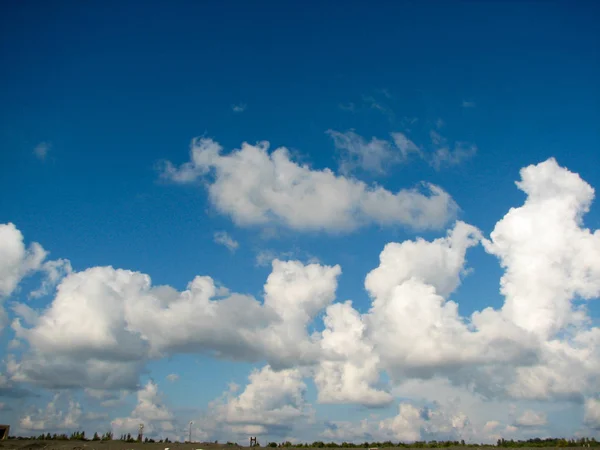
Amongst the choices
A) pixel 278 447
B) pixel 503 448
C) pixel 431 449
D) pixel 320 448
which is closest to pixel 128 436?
pixel 278 447

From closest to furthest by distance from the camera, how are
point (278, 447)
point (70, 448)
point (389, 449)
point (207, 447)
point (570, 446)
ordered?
point (70, 448) < point (207, 447) < point (278, 447) < point (389, 449) < point (570, 446)

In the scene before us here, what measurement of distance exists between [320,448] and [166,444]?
5810 cm

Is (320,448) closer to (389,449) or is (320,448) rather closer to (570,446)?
(389,449)

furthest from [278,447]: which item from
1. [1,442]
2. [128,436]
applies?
[1,442]

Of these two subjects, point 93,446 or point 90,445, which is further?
point 90,445

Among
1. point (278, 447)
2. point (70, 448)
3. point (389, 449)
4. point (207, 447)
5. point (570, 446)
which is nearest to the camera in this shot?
point (70, 448)

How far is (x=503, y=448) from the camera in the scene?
6900 inches

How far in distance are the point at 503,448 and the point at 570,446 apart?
31116 mm

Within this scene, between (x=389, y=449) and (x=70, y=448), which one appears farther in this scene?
(x=389, y=449)

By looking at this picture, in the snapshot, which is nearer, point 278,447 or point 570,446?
point 278,447

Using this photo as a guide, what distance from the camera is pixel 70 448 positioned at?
376ft

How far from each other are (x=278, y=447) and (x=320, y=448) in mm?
20092

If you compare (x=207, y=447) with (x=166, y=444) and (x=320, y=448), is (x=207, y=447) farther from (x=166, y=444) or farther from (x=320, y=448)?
(x=320, y=448)

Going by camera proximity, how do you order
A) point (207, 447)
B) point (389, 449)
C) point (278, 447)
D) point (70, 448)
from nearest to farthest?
1. point (70, 448)
2. point (207, 447)
3. point (278, 447)
4. point (389, 449)
